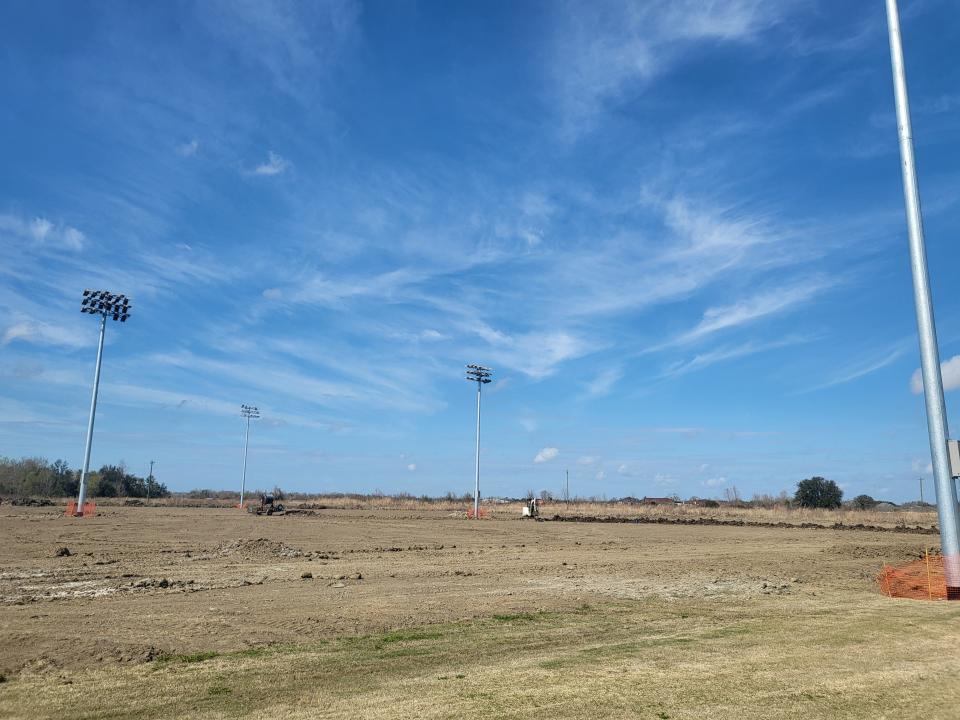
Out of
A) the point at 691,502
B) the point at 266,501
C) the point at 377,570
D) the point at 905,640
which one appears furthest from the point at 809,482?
the point at 905,640

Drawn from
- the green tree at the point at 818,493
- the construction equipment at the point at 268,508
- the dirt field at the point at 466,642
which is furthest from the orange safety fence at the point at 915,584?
the green tree at the point at 818,493

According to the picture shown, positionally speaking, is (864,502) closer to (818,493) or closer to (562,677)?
(818,493)

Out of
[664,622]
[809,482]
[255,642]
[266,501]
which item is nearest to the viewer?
[255,642]

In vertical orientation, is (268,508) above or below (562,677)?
above

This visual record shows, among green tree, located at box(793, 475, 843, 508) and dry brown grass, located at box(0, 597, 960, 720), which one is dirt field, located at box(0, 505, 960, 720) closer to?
dry brown grass, located at box(0, 597, 960, 720)

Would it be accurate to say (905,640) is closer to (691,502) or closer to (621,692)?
(621,692)

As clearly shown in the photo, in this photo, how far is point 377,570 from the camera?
20625mm

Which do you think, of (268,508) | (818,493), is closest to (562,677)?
(268,508)

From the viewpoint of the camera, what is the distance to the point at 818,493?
100750 mm

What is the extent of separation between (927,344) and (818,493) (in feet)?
315

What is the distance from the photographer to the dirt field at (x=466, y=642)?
696 centimetres

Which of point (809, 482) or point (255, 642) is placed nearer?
point (255, 642)

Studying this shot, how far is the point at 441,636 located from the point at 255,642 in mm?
2649

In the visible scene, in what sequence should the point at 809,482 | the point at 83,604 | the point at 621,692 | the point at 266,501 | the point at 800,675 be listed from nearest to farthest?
the point at 621,692 < the point at 800,675 < the point at 83,604 < the point at 266,501 < the point at 809,482
